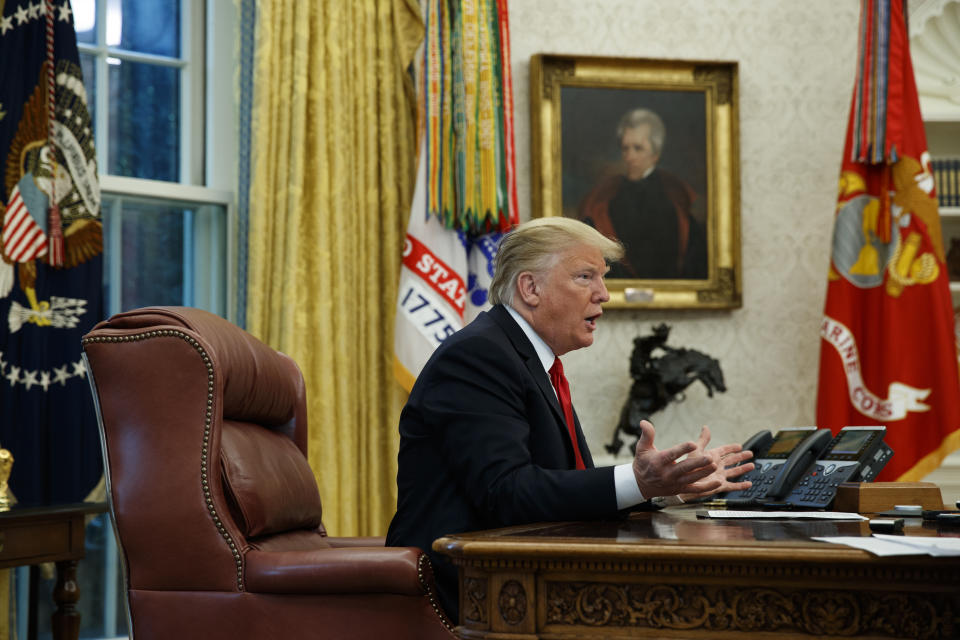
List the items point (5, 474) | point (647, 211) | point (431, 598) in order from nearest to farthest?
point (431, 598) → point (5, 474) → point (647, 211)

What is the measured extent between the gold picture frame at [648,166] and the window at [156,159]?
4.39 ft

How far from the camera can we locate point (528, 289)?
7.66 feet

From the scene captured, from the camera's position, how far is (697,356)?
4.56 m

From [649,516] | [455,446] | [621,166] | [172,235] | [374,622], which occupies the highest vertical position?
[621,166]

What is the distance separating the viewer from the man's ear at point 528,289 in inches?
91.6

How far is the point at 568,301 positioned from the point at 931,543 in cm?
105

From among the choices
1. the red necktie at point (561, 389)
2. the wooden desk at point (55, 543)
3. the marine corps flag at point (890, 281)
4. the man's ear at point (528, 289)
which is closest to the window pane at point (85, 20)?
the wooden desk at point (55, 543)

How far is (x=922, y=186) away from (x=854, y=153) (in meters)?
0.30

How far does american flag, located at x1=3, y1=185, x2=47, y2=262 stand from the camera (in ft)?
11.6

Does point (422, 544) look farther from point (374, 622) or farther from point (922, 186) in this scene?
point (922, 186)

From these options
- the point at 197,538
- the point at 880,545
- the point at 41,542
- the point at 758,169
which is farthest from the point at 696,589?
the point at 758,169

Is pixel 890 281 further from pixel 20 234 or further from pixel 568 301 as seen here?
pixel 20 234

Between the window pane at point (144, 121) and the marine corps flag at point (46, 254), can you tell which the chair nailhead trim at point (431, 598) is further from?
the window pane at point (144, 121)

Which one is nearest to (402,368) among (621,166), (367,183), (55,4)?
(367,183)
